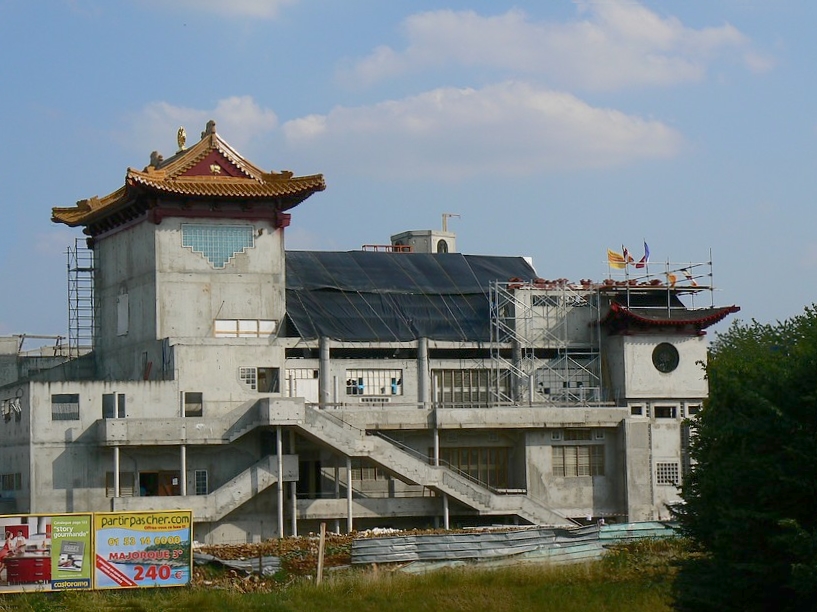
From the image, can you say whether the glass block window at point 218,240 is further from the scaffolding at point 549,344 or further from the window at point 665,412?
the window at point 665,412

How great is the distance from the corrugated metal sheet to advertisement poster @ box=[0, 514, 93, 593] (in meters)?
10.7

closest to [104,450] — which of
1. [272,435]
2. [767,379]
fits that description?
[272,435]

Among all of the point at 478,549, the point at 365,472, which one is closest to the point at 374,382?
the point at 365,472

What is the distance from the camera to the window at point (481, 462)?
228 ft

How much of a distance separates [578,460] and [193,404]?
55.9 feet

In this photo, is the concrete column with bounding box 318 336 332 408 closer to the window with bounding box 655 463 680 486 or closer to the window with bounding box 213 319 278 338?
the window with bounding box 213 319 278 338

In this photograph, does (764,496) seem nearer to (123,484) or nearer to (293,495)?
(293,495)

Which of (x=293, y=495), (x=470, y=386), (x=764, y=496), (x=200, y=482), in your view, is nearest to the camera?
(x=764, y=496)

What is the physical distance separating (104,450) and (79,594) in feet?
62.0

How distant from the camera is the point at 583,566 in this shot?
169 feet

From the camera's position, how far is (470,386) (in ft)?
238

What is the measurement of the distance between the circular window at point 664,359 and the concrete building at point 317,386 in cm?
9

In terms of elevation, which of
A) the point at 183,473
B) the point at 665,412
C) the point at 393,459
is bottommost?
the point at 183,473

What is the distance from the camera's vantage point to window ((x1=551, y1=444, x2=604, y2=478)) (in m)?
69.9
